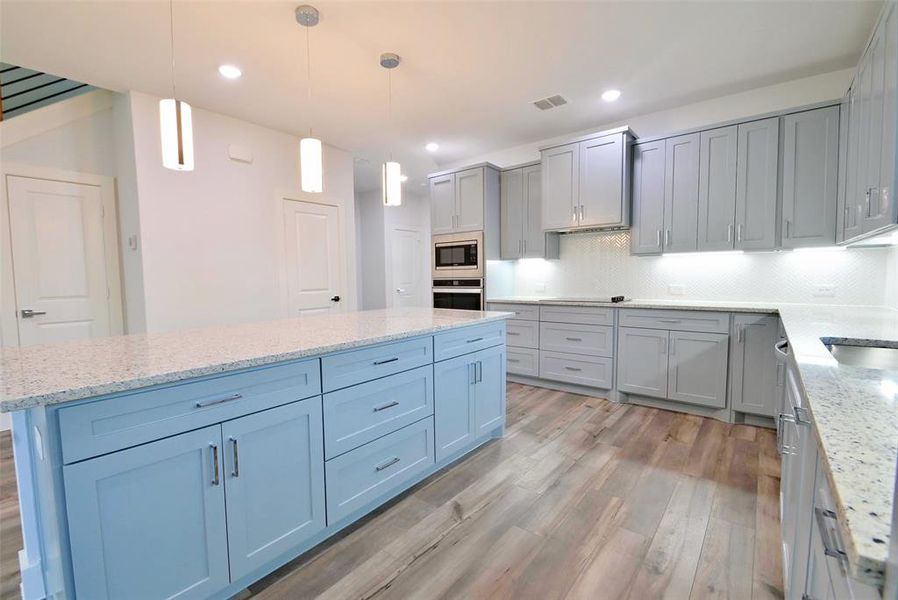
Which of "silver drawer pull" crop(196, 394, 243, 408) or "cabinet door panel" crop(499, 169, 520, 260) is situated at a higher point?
"cabinet door panel" crop(499, 169, 520, 260)

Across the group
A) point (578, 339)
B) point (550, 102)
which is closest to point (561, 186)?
point (550, 102)

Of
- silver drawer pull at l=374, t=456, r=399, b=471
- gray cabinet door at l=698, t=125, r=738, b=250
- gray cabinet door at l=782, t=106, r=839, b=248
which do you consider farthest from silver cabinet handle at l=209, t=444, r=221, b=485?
gray cabinet door at l=782, t=106, r=839, b=248

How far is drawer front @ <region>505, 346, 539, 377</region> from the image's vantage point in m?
4.08

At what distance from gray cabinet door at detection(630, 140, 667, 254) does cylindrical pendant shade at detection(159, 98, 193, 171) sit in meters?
3.56

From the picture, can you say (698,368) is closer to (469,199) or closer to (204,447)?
(469,199)

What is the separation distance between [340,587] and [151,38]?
3363 mm

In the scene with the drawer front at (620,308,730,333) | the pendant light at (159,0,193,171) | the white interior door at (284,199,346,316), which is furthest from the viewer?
the white interior door at (284,199,346,316)

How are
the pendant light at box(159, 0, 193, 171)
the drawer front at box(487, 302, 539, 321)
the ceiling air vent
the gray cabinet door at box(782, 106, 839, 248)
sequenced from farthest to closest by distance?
the drawer front at box(487, 302, 539, 321)
the ceiling air vent
the gray cabinet door at box(782, 106, 839, 248)
the pendant light at box(159, 0, 193, 171)

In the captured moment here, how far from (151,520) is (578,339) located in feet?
11.1

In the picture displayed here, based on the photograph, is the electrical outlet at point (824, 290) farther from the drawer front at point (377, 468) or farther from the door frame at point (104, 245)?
the door frame at point (104, 245)

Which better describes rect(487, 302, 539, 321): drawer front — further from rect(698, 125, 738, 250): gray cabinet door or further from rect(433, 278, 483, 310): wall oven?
rect(698, 125, 738, 250): gray cabinet door

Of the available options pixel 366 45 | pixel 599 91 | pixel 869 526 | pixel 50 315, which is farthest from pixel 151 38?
pixel 869 526

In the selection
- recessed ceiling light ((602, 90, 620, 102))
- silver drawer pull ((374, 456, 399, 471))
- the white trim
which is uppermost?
recessed ceiling light ((602, 90, 620, 102))

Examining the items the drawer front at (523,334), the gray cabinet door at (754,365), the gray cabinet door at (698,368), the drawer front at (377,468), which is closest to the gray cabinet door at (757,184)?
the gray cabinet door at (754,365)
